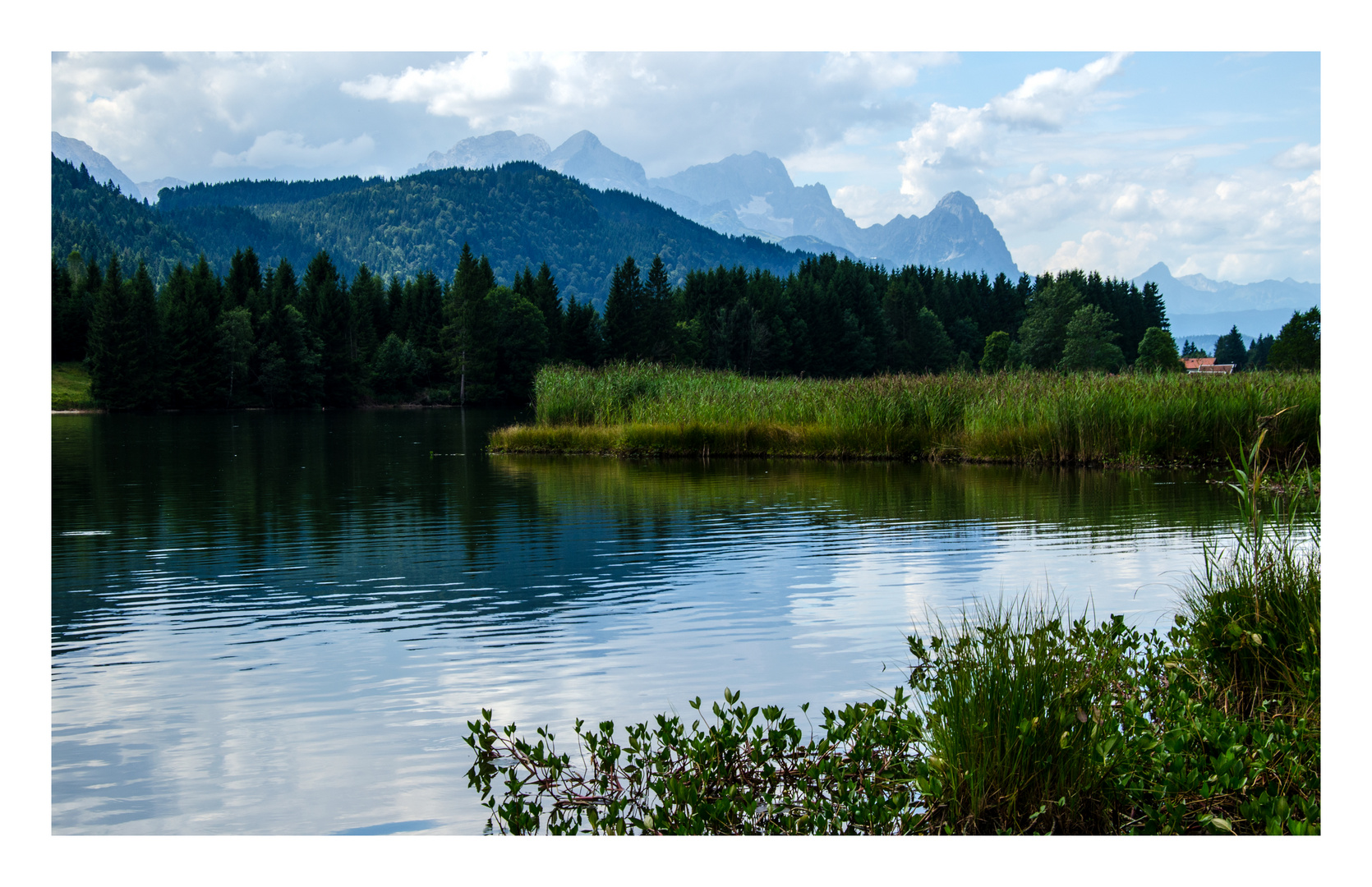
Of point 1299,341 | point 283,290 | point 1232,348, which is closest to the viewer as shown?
point 1299,341

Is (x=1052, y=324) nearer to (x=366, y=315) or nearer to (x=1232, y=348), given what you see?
(x=366, y=315)

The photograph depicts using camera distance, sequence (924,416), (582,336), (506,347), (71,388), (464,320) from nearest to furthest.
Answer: (924,416) < (71,388) < (464,320) < (506,347) < (582,336)

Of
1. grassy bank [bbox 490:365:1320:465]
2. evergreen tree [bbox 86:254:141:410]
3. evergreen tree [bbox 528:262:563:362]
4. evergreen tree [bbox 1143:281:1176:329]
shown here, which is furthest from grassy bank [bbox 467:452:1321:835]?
evergreen tree [bbox 1143:281:1176:329]

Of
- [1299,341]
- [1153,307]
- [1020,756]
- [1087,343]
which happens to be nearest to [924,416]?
[1020,756]

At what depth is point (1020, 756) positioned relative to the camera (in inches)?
180

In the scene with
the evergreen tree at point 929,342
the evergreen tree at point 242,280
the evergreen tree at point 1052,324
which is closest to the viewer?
the evergreen tree at point 242,280

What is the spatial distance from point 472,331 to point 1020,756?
92942mm

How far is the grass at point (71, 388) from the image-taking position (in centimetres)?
6838

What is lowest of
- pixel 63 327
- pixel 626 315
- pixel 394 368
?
pixel 394 368

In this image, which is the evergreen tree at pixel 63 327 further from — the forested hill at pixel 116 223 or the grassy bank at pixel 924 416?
the forested hill at pixel 116 223

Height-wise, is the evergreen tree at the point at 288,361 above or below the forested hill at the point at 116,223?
below

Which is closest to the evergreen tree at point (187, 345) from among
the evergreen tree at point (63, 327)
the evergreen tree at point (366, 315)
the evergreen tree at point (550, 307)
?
the evergreen tree at point (63, 327)

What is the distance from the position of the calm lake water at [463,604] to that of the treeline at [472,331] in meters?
58.9
